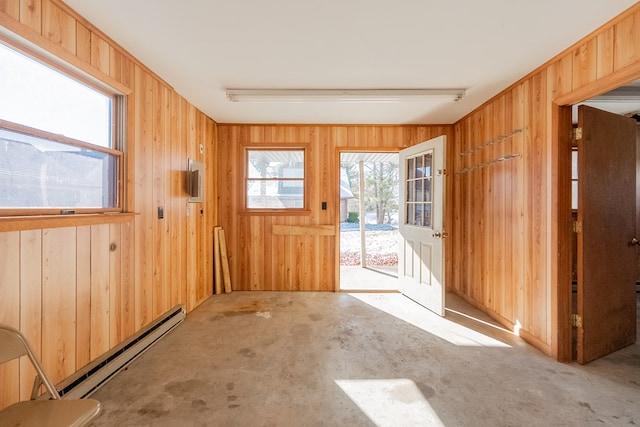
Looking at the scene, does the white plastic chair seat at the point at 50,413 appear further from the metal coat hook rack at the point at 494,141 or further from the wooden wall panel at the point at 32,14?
the metal coat hook rack at the point at 494,141

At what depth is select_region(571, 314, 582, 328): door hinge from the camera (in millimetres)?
2171

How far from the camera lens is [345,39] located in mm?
1971

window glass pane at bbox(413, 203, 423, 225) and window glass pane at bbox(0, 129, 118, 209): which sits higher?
window glass pane at bbox(0, 129, 118, 209)

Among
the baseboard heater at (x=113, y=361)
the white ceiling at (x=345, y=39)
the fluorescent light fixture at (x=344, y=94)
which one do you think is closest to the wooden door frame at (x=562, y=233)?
the white ceiling at (x=345, y=39)

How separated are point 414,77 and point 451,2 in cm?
96

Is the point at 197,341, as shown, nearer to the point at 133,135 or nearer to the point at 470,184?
the point at 133,135

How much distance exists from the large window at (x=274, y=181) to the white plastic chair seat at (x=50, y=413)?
3.00 metres

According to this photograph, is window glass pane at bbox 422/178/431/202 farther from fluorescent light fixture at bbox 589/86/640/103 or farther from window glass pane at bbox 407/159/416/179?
fluorescent light fixture at bbox 589/86/640/103

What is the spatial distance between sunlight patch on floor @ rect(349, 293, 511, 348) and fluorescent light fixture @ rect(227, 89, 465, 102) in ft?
8.07

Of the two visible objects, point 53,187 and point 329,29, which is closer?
point 53,187

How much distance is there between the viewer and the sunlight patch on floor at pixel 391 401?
158 cm

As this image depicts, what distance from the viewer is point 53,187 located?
5.34 ft

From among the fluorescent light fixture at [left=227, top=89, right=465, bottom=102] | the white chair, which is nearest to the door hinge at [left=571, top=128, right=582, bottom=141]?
the fluorescent light fixture at [left=227, top=89, right=465, bottom=102]

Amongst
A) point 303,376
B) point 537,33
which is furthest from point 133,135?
point 537,33
